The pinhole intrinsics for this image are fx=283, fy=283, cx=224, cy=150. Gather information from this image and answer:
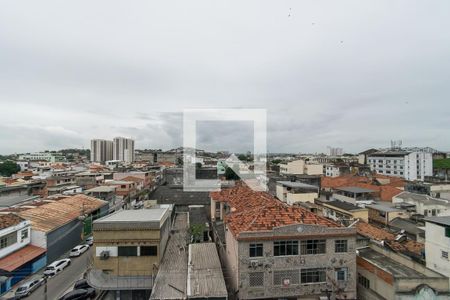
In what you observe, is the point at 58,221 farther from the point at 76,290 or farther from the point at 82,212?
the point at 76,290

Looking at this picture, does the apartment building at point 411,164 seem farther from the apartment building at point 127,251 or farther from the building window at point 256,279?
the apartment building at point 127,251

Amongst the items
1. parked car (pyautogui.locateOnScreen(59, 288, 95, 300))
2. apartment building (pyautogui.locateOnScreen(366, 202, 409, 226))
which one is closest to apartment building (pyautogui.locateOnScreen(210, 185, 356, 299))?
parked car (pyautogui.locateOnScreen(59, 288, 95, 300))

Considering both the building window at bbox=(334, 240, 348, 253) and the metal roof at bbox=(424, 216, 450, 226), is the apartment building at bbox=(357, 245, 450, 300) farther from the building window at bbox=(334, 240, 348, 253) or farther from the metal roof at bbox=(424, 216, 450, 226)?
the metal roof at bbox=(424, 216, 450, 226)

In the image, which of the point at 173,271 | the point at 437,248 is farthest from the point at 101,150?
the point at 437,248

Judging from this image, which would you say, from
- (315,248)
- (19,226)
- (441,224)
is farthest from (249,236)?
(19,226)

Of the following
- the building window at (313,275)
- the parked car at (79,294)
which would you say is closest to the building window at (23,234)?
the parked car at (79,294)

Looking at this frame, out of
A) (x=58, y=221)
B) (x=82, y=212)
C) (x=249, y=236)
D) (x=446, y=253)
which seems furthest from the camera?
(x=82, y=212)

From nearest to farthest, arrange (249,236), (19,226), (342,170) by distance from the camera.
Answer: (249,236) < (19,226) < (342,170)
